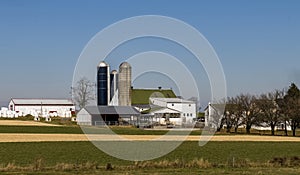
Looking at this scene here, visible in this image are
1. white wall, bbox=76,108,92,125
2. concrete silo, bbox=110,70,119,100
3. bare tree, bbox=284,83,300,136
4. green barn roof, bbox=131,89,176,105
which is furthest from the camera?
green barn roof, bbox=131,89,176,105

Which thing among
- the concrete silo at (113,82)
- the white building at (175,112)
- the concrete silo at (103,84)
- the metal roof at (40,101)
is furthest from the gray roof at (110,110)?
the metal roof at (40,101)

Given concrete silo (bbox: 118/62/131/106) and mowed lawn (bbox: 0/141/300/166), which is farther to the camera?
concrete silo (bbox: 118/62/131/106)

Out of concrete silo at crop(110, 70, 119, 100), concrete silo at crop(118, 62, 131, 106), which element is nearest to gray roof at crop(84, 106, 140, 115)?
concrete silo at crop(118, 62, 131, 106)

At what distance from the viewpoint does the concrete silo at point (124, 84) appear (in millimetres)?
123812

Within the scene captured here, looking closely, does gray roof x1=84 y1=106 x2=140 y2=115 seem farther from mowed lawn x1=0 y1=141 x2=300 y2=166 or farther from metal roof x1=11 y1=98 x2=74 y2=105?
mowed lawn x1=0 y1=141 x2=300 y2=166

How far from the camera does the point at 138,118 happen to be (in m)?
112

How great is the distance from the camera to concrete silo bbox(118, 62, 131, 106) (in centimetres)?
12381

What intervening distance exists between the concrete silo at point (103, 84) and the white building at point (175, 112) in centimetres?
1142

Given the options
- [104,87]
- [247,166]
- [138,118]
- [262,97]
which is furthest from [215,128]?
[247,166]

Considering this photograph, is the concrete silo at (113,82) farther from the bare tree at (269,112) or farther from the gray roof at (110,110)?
the bare tree at (269,112)

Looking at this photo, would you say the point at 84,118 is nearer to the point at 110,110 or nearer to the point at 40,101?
the point at 110,110

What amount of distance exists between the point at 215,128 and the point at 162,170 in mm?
75824

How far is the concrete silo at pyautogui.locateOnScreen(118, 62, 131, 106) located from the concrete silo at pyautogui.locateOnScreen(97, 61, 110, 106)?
11.7ft

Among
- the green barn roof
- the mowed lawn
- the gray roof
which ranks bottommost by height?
the mowed lawn
